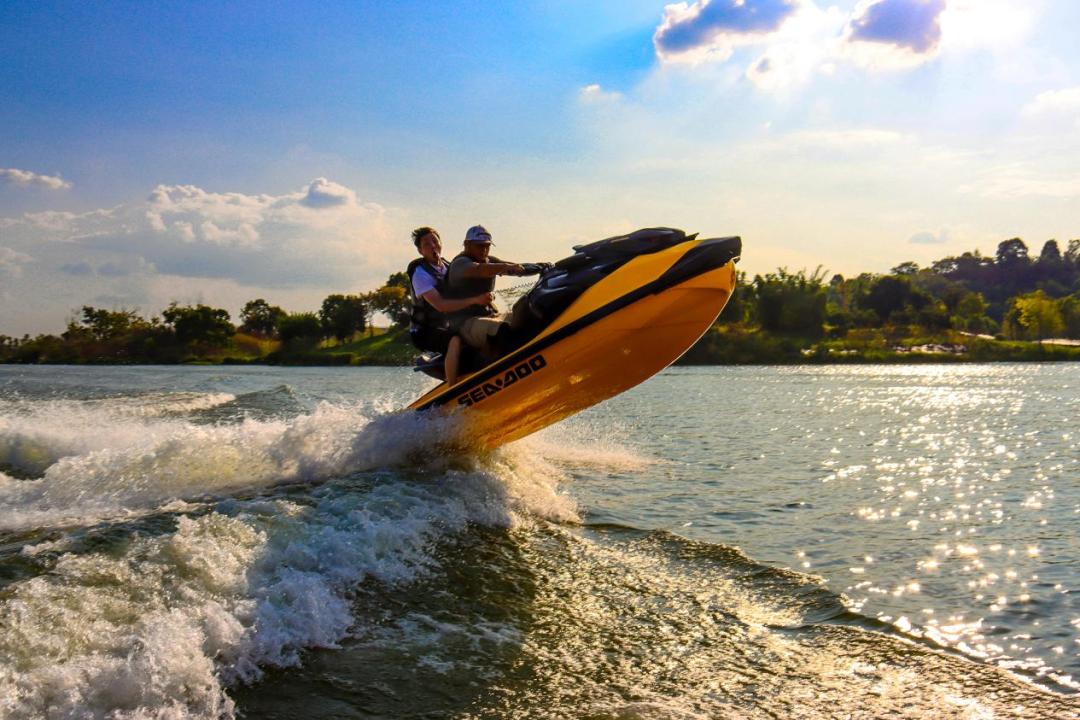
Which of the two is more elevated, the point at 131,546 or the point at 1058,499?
the point at 131,546

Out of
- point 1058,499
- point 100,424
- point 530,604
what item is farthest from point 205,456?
point 1058,499

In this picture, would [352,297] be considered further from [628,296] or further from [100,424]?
[628,296]

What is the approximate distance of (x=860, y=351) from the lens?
81.6 m

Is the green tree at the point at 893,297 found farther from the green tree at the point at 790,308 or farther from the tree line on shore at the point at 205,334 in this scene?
the tree line on shore at the point at 205,334

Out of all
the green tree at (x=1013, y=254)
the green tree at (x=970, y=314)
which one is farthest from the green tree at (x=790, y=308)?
the green tree at (x=1013, y=254)

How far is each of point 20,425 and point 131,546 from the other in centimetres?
806

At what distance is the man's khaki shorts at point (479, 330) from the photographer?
7.79 m

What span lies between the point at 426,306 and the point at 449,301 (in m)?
0.38

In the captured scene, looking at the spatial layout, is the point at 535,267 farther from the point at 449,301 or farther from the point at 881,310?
the point at 881,310

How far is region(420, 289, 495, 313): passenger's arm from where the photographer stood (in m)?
7.88

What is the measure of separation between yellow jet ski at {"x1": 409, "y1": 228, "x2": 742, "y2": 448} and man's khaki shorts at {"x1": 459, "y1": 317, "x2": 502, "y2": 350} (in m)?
0.14

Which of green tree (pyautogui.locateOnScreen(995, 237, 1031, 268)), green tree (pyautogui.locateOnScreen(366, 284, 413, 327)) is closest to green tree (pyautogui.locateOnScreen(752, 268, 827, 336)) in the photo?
Answer: green tree (pyautogui.locateOnScreen(366, 284, 413, 327))

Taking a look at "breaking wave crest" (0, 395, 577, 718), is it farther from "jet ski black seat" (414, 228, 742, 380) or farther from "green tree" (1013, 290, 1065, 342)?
"green tree" (1013, 290, 1065, 342)

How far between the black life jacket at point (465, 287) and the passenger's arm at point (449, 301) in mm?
49
